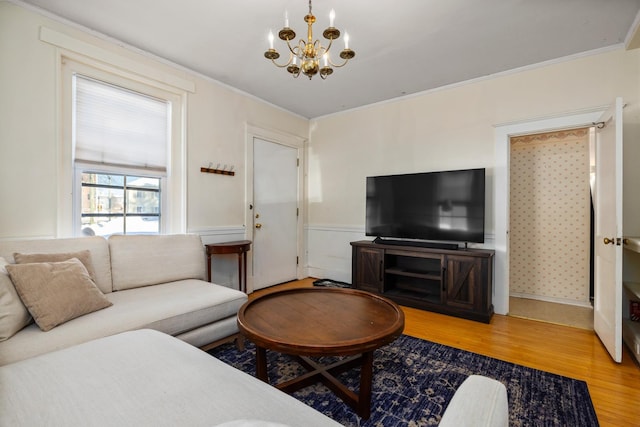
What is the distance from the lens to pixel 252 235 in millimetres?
3867

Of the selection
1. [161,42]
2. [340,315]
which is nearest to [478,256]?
[340,315]

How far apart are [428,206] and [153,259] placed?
9.40ft

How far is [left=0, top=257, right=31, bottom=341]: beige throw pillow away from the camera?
1.45 metres

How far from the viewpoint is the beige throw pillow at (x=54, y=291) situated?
5.10 feet

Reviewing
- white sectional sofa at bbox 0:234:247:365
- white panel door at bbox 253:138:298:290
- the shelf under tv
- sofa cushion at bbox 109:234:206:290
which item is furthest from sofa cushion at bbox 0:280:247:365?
the shelf under tv

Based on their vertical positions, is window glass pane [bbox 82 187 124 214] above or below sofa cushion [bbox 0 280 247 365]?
above

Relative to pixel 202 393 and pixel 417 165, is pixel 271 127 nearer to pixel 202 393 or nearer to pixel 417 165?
pixel 417 165

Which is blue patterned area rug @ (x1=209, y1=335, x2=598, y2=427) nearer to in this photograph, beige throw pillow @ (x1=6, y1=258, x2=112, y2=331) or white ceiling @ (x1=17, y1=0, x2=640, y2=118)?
beige throw pillow @ (x1=6, y1=258, x2=112, y2=331)

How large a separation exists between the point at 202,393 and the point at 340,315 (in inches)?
38.8

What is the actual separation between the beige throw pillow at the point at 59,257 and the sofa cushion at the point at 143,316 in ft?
0.85

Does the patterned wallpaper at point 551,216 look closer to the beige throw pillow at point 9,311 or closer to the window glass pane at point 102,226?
the window glass pane at point 102,226

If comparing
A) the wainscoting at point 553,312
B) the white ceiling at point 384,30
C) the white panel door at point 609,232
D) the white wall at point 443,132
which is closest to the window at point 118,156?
the white ceiling at point 384,30

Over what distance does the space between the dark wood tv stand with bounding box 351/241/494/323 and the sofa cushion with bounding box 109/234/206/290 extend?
1.94 m

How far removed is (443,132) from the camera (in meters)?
3.50
